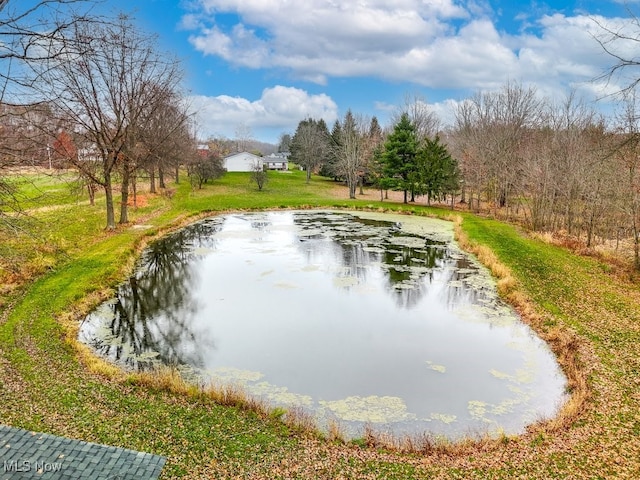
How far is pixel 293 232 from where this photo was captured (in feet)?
82.4

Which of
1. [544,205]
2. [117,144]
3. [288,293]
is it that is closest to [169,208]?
[117,144]

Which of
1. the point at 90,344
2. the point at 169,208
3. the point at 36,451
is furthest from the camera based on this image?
the point at 169,208

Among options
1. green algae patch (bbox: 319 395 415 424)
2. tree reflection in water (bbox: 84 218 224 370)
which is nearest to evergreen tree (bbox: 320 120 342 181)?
tree reflection in water (bbox: 84 218 224 370)

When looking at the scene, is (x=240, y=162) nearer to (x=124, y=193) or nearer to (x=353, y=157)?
(x=353, y=157)

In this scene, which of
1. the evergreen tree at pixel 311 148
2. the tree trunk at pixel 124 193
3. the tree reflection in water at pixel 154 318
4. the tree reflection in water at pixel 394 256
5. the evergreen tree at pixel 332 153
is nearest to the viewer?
the tree reflection in water at pixel 154 318

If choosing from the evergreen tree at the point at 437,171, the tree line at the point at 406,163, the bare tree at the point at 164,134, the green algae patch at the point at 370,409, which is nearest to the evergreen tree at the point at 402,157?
the tree line at the point at 406,163

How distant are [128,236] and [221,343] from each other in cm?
1188

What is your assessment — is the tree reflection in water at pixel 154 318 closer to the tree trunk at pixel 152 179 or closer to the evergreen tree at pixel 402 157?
the tree trunk at pixel 152 179

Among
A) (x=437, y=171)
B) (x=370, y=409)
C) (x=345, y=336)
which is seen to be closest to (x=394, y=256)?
(x=345, y=336)

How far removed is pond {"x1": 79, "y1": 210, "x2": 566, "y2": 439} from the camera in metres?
8.09

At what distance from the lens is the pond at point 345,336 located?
26.6 feet

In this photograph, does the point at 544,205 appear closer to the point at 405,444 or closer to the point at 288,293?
the point at 288,293

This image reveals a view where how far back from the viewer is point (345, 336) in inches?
435

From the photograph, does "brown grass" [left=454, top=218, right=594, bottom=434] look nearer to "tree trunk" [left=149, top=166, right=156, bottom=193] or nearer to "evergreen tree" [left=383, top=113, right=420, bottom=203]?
"evergreen tree" [left=383, top=113, right=420, bottom=203]
